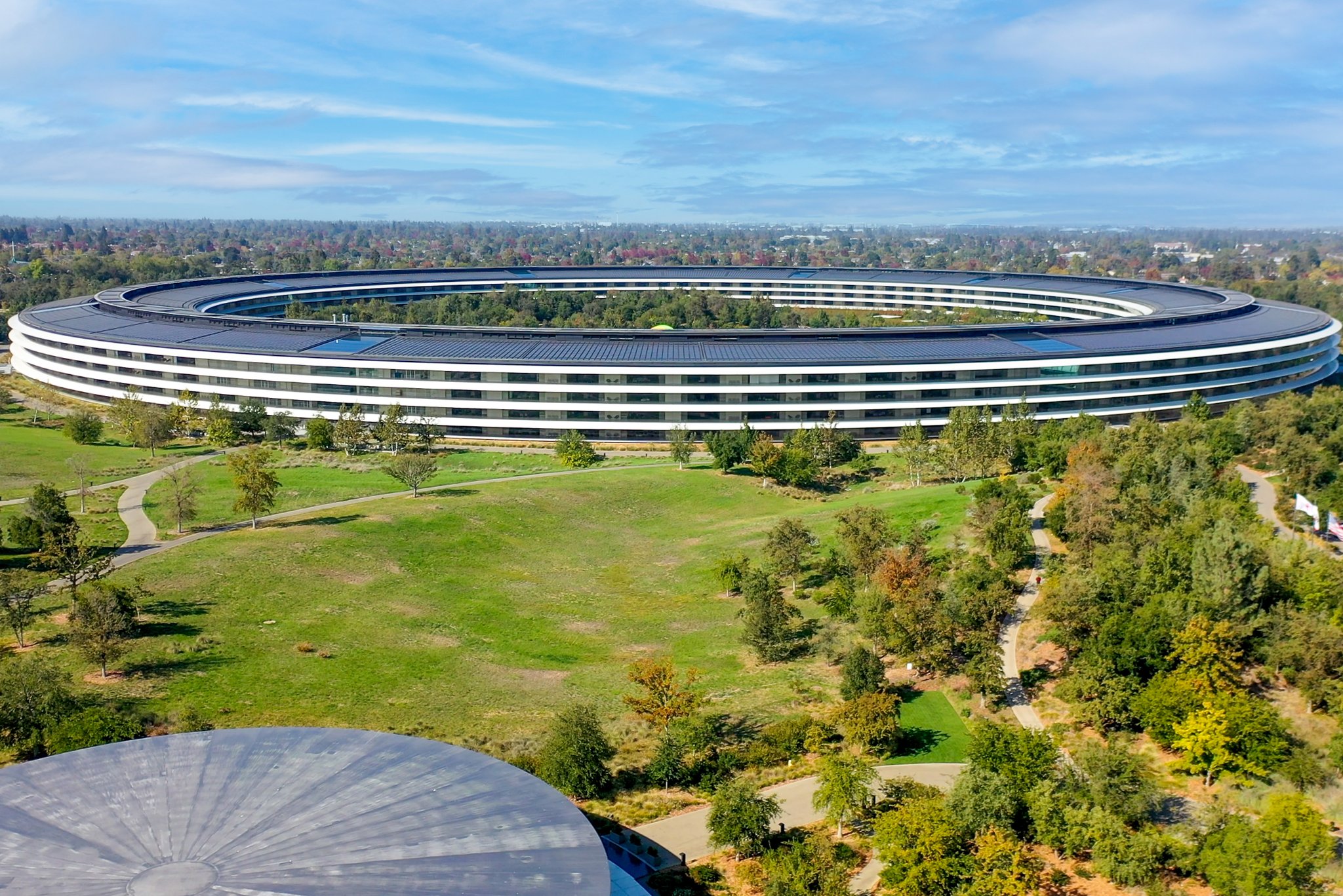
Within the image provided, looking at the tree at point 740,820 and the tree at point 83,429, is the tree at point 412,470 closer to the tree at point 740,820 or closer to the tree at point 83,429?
the tree at point 83,429

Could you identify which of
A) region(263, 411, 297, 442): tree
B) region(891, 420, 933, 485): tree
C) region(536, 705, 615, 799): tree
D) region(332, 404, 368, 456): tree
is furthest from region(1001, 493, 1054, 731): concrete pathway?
region(263, 411, 297, 442): tree

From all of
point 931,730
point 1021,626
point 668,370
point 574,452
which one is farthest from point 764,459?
point 931,730

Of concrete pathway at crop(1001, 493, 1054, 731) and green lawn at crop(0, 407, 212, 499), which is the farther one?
green lawn at crop(0, 407, 212, 499)

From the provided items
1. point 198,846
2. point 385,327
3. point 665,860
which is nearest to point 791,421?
point 385,327

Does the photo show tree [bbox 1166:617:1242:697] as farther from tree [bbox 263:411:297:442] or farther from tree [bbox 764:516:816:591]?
tree [bbox 263:411:297:442]

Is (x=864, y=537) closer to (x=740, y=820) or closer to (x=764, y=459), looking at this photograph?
(x=764, y=459)

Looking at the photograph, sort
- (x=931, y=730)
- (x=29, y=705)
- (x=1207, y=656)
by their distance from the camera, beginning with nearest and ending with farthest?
1. (x=29, y=705)
2. (x=1207, y=656)
3. (x=931, y=730)
